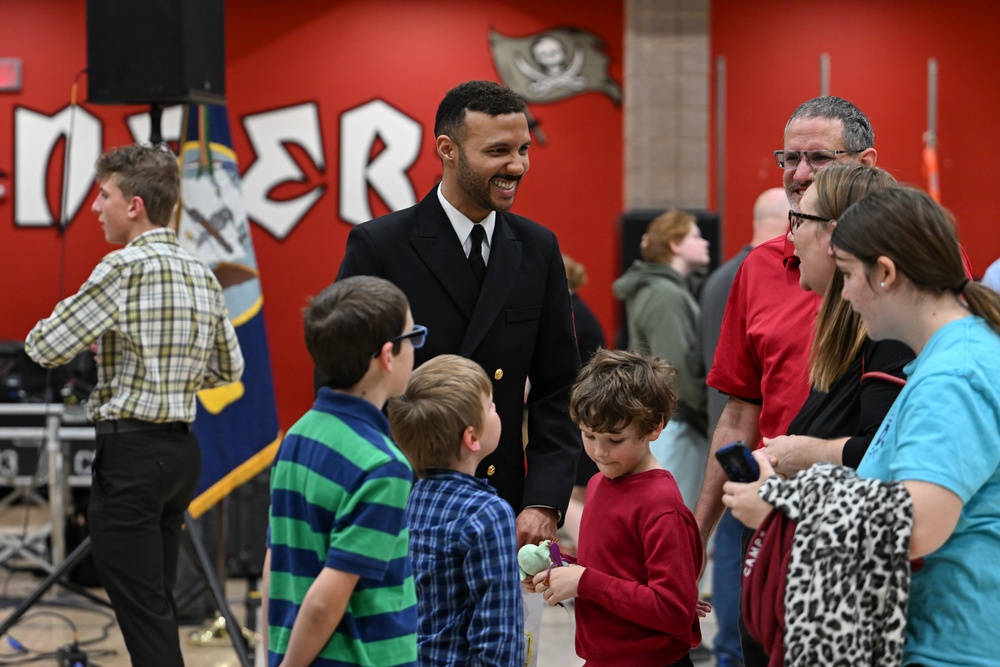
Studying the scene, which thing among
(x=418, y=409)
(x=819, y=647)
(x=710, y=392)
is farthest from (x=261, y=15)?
(x=819, y=647)

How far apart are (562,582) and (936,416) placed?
3.02 feet

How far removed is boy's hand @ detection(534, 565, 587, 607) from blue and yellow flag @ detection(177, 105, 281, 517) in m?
2.65

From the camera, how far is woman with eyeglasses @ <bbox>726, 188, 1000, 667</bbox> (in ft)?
5.27

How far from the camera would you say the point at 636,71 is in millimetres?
7465

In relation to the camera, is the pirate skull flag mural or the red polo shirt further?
the pirate skull flag mural

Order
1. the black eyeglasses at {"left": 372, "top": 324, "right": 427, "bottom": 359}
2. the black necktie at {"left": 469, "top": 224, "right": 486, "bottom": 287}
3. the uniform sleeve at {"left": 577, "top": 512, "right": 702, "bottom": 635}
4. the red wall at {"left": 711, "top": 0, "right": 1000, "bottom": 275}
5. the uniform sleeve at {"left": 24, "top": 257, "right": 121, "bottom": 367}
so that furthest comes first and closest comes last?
1. the red wall at {"left": 711, "top": 0, "right": 1000, "bottom": 275}
2. the uniform sleeve at {"left": 24, "top": 257, "right": 121, "bottom": 367}
3. the black necktie at {"left": 469, "top": 224, "right": 486, "bottom": 287}
4. the uniform sleeve at {"left": 577, "top": 512, "right": 702, "bottom": 635}
5. the black eyeglasses at {"left": 372, "top": 324, "right": 427, "bottom": 359}

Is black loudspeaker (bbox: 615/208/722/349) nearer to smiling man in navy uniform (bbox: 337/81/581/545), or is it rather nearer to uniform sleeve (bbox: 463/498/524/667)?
smiling man in navy uniform (bbox: 337/81/581/545)

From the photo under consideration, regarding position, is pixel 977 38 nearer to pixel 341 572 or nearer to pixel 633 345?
pixel 633 345

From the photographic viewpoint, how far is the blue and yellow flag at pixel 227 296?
481 centimetres

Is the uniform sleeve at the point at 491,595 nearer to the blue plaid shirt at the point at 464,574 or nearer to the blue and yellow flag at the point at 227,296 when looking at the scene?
the blue plaid shirt at the point at 464,574

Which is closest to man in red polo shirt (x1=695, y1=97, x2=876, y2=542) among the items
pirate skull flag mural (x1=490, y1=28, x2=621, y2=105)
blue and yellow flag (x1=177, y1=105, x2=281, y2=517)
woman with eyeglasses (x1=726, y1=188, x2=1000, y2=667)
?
woman with eyeglasses (x1=726, y1=188, x2=1000, y2=667)

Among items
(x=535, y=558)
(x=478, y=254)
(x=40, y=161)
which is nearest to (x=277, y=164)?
(x=40, y=161)

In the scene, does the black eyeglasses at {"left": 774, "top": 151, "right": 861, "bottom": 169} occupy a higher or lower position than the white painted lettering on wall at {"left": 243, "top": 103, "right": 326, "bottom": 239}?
lower

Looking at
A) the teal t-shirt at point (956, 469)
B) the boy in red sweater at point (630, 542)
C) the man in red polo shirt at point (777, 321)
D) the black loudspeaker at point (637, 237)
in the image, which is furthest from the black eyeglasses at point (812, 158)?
the black loudspeaker at point (637, 237)
